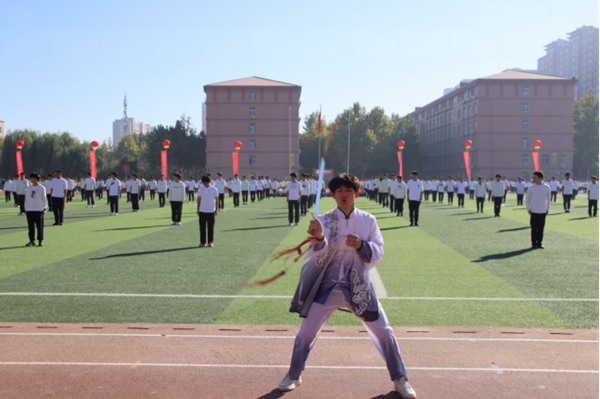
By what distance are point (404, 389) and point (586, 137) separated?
103592mm

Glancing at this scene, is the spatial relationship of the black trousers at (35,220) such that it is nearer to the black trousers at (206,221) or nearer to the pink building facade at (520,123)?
the black trousers at (206,221)

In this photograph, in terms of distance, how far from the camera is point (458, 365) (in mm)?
4641

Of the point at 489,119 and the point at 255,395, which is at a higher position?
the point at 489,119

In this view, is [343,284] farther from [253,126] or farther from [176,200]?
[253,126]

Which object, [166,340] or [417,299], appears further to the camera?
[417,299]

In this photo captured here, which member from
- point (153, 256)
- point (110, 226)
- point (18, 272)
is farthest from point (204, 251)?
point (110, 226)

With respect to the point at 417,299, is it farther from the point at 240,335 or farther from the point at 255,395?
the point at 255,395

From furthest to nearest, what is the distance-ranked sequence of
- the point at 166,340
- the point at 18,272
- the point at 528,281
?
the point at 18,272, the point at 528,281, the point at 166,340

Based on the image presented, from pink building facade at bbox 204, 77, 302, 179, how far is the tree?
55.0 metres

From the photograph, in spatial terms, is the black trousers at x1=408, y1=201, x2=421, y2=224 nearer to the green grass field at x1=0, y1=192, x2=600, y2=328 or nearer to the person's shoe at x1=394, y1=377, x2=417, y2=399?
the green grass field at x1=0, y1=192, x2=600, y2=328

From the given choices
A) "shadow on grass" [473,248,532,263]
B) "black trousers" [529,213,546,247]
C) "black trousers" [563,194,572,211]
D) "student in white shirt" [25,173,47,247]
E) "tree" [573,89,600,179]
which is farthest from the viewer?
"tree" [573,89,600,179]

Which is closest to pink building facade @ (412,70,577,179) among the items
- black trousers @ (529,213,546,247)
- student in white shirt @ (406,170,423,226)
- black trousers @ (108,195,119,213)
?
student in white shirt @ (406,170,423,226)

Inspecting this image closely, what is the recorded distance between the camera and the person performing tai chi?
12.9 ft

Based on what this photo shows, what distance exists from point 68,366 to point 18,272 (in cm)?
567
